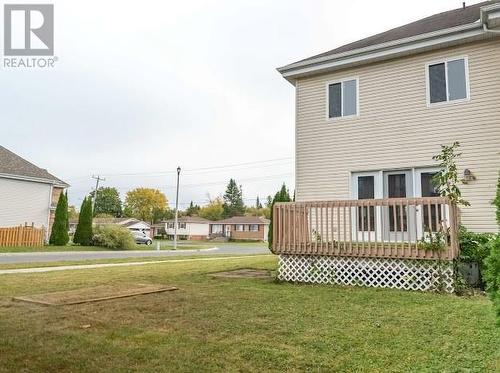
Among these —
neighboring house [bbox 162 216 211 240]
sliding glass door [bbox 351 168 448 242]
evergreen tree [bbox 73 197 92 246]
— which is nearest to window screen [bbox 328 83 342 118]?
sliding glass door [bbox 351 168 448 242]

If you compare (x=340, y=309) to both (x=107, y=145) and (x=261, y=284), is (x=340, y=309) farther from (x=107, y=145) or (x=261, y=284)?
(x=107, y=145)

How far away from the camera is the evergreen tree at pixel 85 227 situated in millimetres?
26094

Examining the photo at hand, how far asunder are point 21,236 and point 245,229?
38.9 metres

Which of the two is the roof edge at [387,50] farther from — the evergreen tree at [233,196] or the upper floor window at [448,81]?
the evergreen tree at [233,196]

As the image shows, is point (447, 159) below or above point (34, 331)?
above

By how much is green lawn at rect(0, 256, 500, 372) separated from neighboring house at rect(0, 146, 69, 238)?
21687 mm

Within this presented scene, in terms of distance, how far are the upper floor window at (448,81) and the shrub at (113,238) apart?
21800 millimetres

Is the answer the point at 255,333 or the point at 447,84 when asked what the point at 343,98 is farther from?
the point at 255,333

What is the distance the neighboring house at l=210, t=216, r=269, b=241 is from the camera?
2292 inches

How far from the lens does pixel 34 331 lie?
4.33 m

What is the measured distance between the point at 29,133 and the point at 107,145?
7.94 metres

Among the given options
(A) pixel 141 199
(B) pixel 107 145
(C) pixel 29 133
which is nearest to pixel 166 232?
(A) pixel 141 199

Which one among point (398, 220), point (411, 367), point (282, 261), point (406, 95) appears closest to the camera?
point (411, 367)

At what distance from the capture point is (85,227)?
1035 inches
